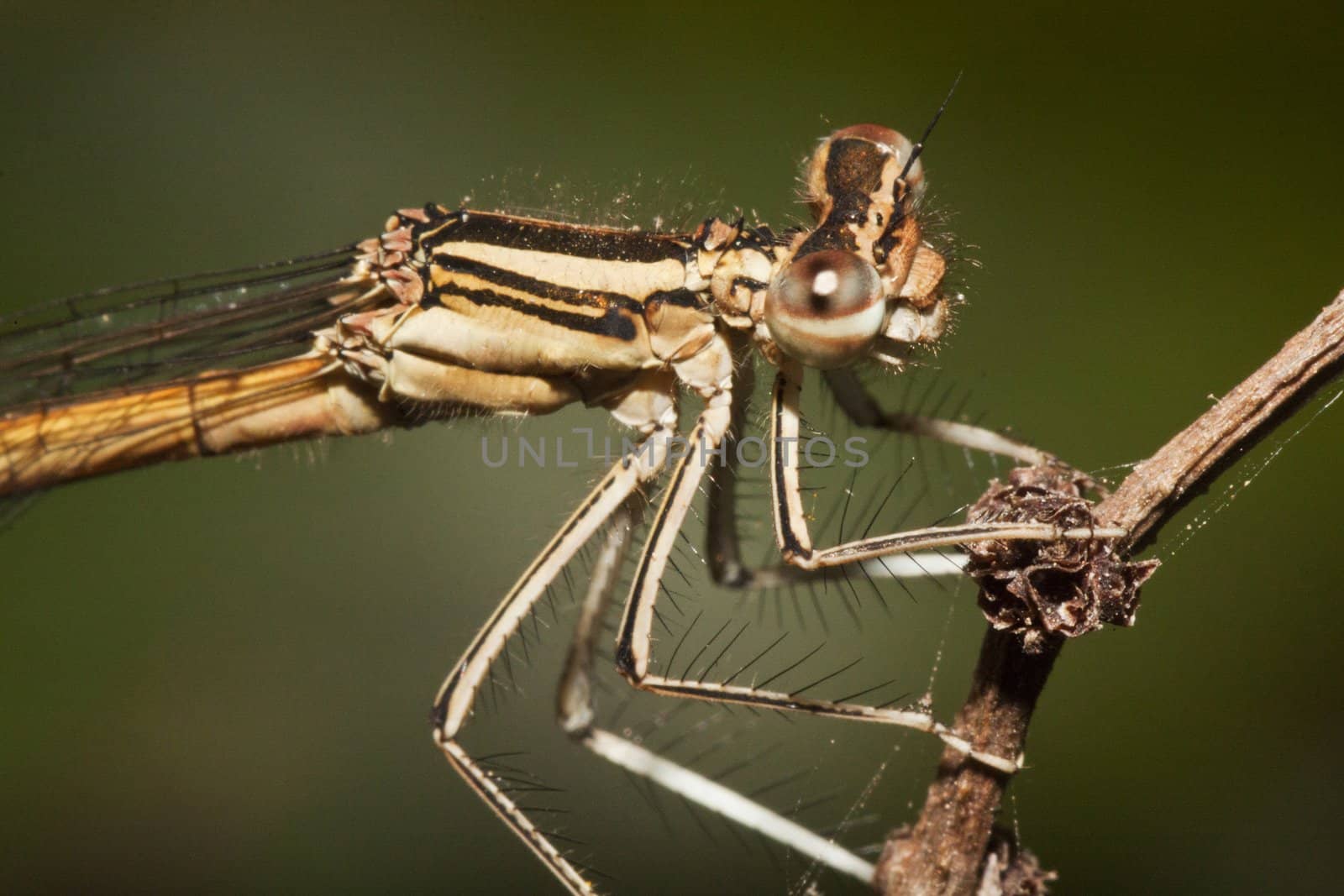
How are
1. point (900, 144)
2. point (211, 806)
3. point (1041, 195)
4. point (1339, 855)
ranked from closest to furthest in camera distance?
point (900, 144)
point (1339, 855)
point (1041, 195)
point (211, 806)

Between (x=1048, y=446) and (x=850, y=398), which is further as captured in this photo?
(x=1048, y=446)

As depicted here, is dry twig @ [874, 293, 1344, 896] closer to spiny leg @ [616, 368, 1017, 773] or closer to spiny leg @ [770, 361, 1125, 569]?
spiny leg @ [770, 361, 1125, 569]

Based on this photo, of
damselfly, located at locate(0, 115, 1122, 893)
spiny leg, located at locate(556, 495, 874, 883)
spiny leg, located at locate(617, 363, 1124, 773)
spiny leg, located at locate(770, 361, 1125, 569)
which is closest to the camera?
spiny leg, located at locate(770, 361, 1125, 569)

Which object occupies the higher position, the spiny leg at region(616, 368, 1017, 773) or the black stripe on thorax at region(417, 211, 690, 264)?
the black stripe on thorax at region(417, 211, 690, 264)

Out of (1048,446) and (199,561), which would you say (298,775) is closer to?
(199,561)

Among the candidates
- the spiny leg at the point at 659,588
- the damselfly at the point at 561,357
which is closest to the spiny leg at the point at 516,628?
the damselfly at the point at 561,357

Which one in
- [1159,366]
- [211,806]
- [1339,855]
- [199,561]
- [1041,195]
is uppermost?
[1041,195]

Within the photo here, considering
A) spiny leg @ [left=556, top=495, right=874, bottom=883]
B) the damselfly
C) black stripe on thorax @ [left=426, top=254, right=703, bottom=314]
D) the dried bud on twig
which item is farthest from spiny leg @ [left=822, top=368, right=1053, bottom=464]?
the dried bud on twig

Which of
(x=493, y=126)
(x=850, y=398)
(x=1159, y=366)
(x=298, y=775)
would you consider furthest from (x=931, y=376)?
(x=298, y=775)
